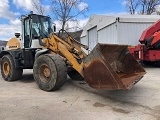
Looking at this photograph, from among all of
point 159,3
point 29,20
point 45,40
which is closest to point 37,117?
point 45,40

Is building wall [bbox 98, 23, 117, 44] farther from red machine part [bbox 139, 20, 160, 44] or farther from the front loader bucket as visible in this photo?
the front loader bucket

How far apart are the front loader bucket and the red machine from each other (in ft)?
16.1

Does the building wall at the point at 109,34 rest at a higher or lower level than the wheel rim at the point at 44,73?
higher

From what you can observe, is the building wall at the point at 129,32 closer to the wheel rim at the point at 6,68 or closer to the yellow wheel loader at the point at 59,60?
the yellow wheel loader at the point at 59,60

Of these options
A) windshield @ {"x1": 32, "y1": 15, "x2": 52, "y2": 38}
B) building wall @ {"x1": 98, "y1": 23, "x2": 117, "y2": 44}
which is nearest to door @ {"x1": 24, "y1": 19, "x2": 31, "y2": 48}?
windshield @ {"x1": 32, "y1": 15, "x2": 52, "y2": 38}

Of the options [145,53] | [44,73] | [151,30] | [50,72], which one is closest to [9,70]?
[44,73]

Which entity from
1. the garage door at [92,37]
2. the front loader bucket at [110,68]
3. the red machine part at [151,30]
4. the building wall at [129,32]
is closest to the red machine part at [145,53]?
the red machine part at [151,30]

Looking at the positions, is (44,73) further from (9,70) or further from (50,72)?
(9,70)

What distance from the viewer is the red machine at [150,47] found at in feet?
38.6

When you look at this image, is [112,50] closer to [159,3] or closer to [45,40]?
[45,40]

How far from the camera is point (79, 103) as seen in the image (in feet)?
20.0

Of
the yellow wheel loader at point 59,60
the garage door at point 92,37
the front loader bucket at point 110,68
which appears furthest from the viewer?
the garage door at point 92,37

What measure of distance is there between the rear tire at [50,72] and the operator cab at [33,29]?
1.43m

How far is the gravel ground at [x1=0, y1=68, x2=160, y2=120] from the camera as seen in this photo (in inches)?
204
